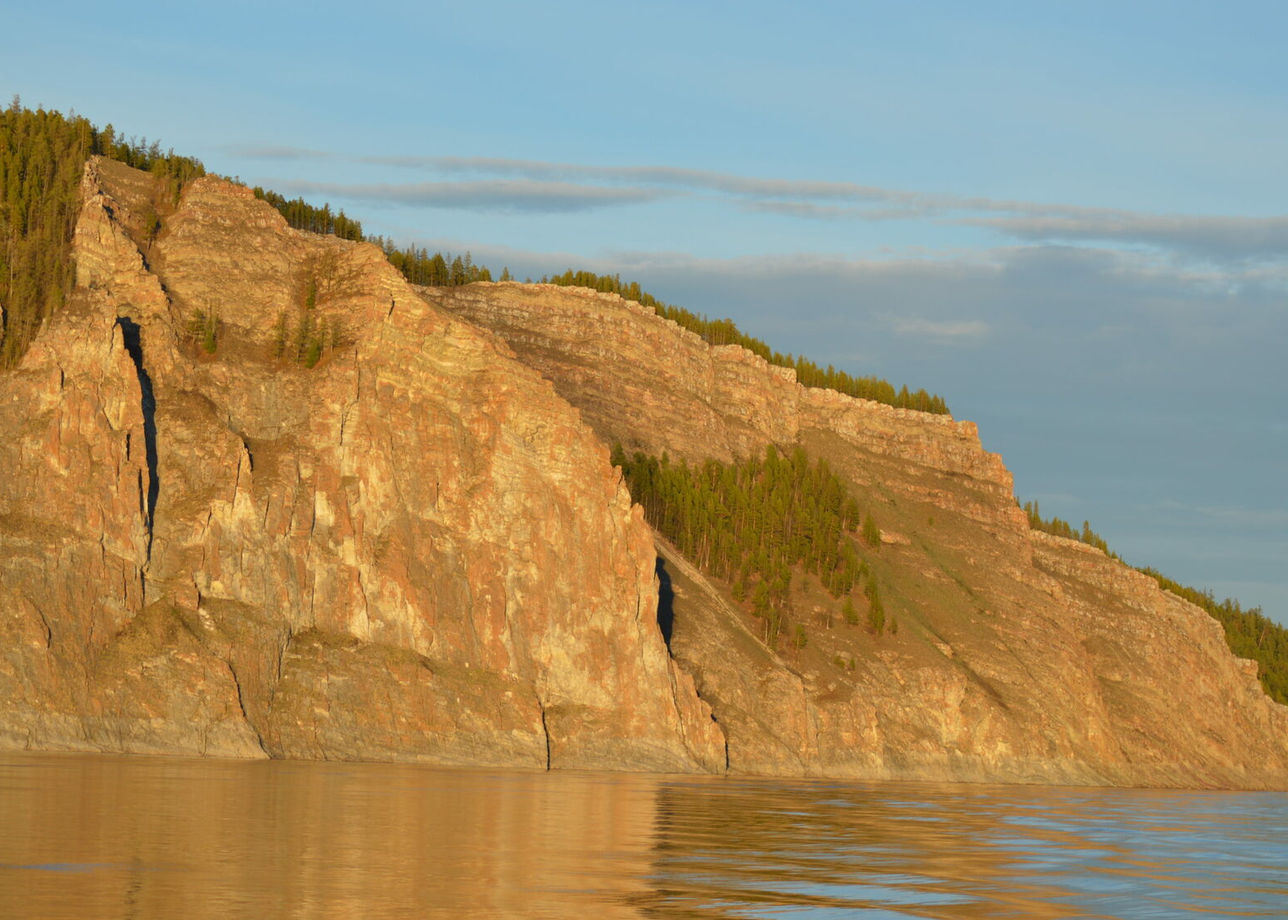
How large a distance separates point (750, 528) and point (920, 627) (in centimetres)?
1838

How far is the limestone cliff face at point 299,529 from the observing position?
7794cm

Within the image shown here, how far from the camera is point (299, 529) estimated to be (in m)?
88.6

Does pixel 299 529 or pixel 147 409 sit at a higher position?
pixel 147 409

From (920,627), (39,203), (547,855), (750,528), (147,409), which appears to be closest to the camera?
(547,855)

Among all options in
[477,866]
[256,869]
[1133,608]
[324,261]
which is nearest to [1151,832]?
[477,866]

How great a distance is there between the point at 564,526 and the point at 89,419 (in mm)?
30891

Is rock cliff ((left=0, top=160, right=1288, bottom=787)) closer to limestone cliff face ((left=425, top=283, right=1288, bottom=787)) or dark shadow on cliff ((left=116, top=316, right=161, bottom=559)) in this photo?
dark shadow on cliff ((left=116, top=316, right=161, bottom=559))

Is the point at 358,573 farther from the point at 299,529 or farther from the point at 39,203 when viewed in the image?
the point at 39,203

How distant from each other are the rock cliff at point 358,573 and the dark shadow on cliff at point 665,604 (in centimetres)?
47

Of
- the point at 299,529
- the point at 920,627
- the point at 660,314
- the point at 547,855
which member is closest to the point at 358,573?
the point at 299,529

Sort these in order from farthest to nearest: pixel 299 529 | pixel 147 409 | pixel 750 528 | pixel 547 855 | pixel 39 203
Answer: pixel 750 528 → pixel 39 203 → pixel 299 529 → pixel 147 409 → pixel 547 855

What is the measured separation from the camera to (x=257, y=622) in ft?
274

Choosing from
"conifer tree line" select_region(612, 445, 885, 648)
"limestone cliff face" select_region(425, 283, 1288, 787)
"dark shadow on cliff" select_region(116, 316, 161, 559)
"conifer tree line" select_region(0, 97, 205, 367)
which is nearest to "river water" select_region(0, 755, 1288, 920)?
"dark shadow on cliff" select_region(116, 316, 161, 559)

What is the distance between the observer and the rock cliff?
7894cm
